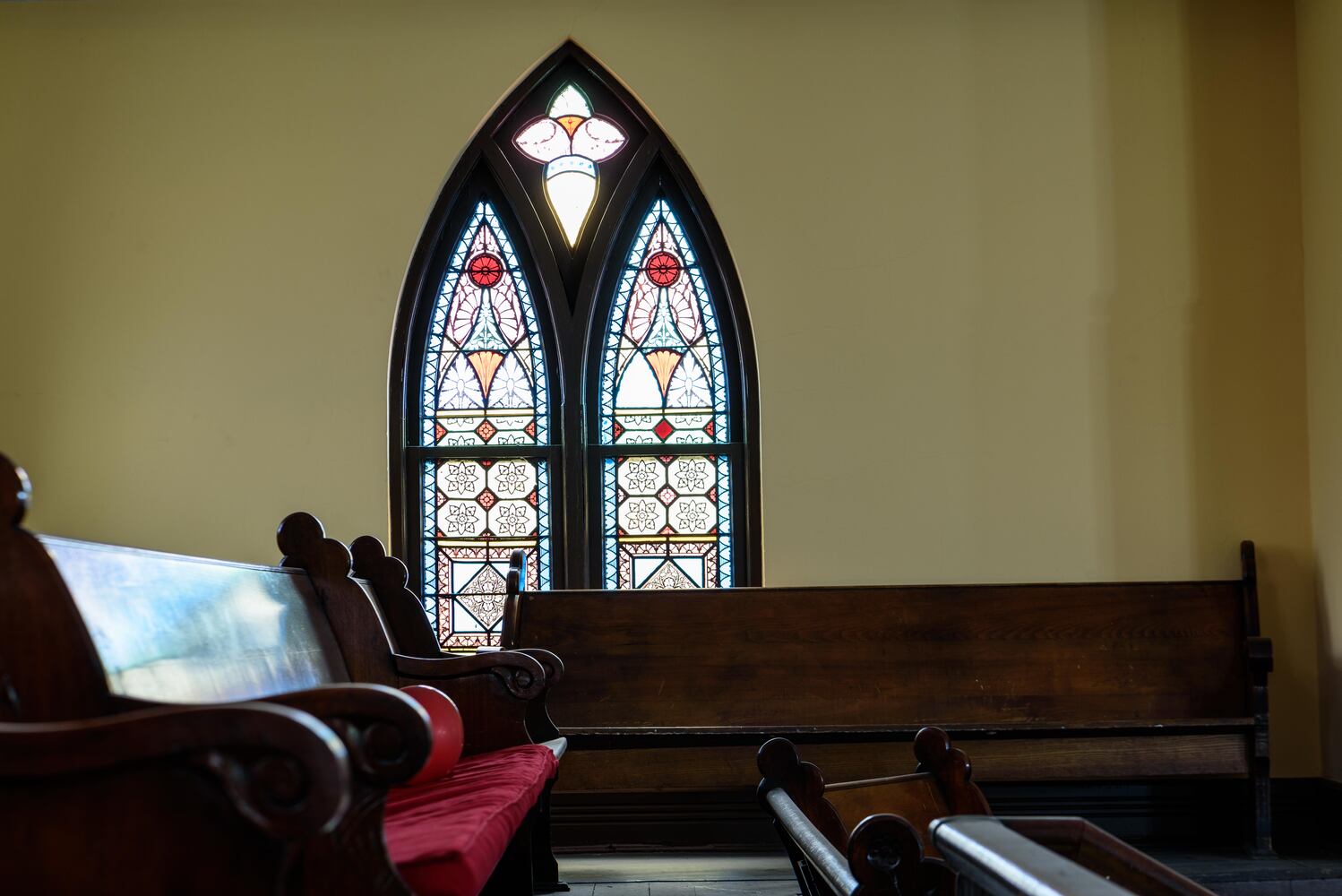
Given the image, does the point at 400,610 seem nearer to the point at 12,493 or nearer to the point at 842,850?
the point at 842,850

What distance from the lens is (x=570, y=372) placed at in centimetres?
440

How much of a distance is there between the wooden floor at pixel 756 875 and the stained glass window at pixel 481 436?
1.12 metres

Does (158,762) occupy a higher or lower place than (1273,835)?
higher

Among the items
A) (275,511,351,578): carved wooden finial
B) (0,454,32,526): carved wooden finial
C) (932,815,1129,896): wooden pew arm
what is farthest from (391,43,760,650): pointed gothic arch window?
(932,815,1129,896): wooden pew arm

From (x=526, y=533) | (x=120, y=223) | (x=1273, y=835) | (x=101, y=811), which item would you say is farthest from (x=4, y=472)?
(x=1273, y=835)

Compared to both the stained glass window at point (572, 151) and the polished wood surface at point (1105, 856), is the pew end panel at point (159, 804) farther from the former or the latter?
the stained glass window at point (572, 151)

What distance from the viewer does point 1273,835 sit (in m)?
3.96

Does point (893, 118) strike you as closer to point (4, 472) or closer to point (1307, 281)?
point (1307, 281)

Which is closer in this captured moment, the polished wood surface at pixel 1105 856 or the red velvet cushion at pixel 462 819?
the polished wood surface at pixel 1105 856

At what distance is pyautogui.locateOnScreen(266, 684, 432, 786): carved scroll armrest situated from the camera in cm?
119

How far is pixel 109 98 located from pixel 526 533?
2303 millimetres

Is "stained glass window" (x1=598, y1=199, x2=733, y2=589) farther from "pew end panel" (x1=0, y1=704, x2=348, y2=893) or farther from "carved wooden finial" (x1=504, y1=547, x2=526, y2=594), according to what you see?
"pew end panel" (x1=0, y1=704, x2=348, y2=893)

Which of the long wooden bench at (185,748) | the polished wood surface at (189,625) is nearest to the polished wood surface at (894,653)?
the polished wood surface at (189,625)

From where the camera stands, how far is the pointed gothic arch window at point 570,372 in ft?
14.4
